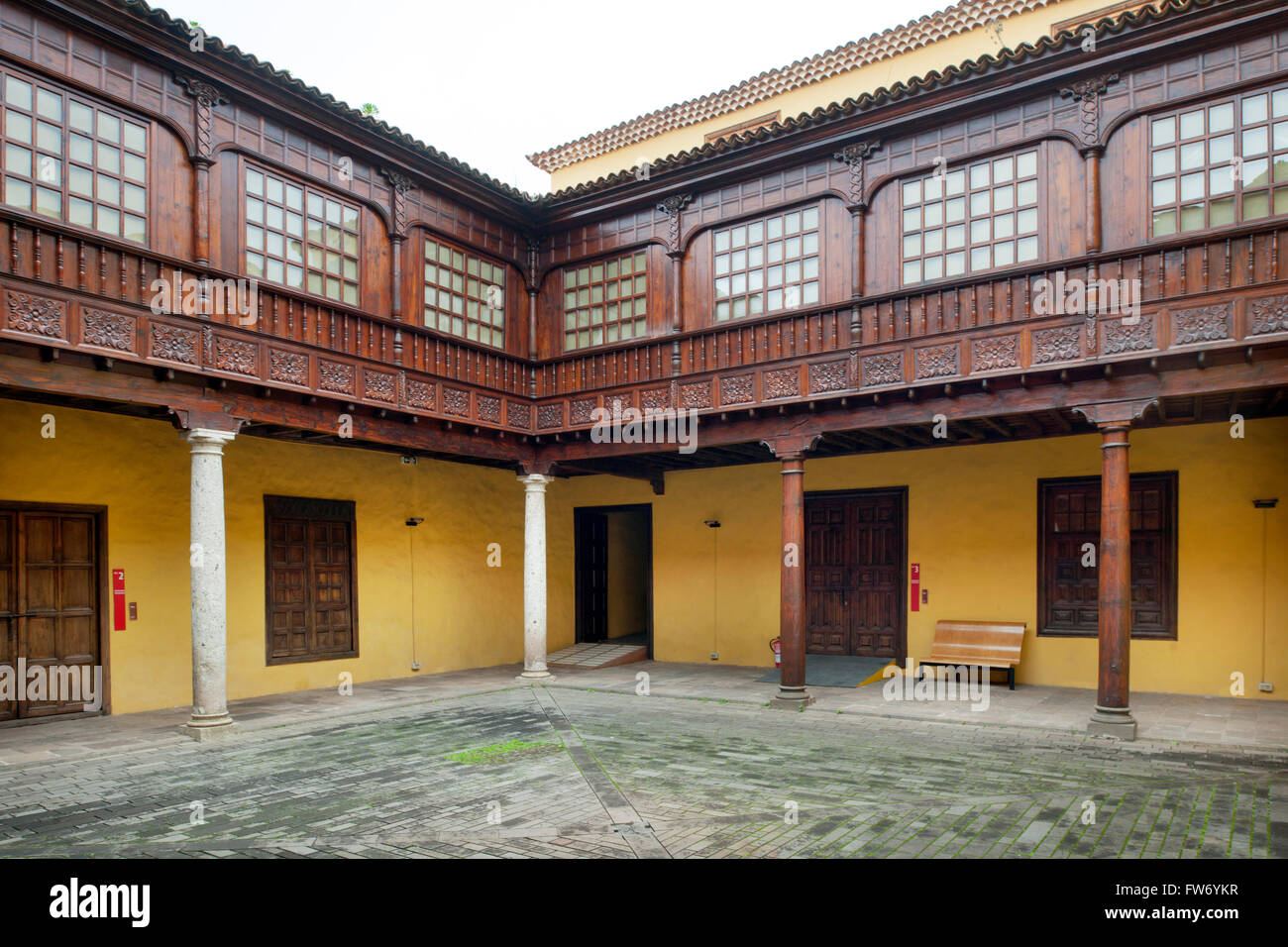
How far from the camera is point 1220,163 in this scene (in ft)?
28.6

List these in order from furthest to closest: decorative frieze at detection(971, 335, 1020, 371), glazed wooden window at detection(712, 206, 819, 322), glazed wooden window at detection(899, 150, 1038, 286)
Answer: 1. glazed wooden window at detection(712, 206, 819, 322)
2. glazed wooden window at detection(899, 150, 1038, 286)
3. decorative frieze at detection(971, 335, 1020, 371)

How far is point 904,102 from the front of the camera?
10.4 metres

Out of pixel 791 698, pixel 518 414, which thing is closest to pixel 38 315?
pixel 518 414

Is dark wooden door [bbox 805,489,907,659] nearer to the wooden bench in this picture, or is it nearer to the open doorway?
the wooden bench

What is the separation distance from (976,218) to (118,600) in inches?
422

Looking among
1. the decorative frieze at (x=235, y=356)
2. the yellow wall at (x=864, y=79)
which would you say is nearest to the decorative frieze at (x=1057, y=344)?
the yellow wall at (x=864, y=79)

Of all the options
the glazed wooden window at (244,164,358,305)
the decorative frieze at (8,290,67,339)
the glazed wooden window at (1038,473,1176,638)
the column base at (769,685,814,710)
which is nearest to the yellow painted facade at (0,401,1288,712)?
the glazed wooden window at (1038,473,1176,638)

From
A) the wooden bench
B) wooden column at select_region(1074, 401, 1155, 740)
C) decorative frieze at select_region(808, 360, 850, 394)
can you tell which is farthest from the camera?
the wooden bench

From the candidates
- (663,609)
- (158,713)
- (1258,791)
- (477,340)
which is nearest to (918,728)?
(1258,791)

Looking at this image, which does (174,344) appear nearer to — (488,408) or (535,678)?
(488,408)

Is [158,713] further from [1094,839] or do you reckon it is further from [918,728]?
[1094,839]

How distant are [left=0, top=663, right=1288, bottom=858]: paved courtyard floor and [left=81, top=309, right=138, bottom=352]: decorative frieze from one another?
383 cm

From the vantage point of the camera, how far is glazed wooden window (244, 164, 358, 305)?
10133 mm

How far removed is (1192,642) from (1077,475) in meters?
2.45
